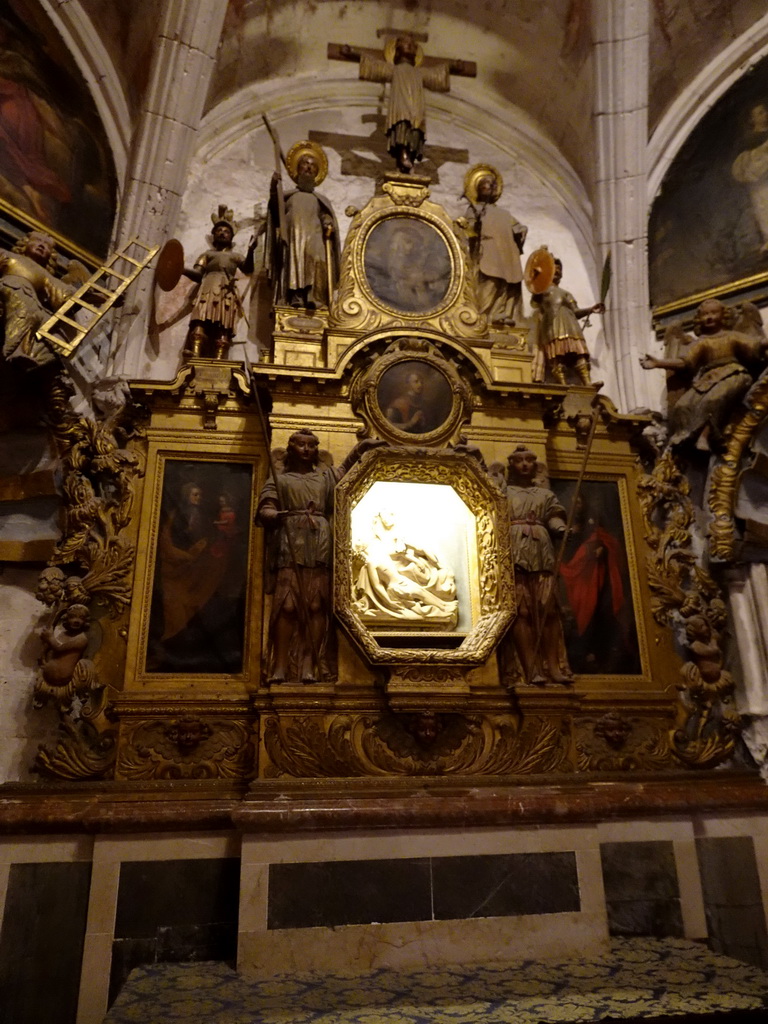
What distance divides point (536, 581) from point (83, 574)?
136 inches

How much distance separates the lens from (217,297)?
Answer: 274 inches

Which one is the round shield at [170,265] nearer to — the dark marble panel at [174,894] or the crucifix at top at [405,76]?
the crucifix at top at [405,76]

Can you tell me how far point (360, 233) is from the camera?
7.22 meters

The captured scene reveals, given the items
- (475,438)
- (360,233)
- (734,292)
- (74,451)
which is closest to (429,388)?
(475,438)

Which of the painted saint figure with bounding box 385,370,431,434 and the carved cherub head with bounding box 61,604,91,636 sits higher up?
the painted saint figure with bounding box 385,370,431,434

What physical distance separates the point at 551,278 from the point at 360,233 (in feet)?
6.30

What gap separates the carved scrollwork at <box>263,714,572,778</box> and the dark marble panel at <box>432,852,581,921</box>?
2.24 ft

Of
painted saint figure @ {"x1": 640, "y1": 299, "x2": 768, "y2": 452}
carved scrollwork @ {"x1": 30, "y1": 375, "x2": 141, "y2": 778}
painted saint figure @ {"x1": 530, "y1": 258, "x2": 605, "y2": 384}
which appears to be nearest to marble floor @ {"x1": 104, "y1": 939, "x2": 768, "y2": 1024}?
carved scrollwork @ {"x1": 30, "y1": 375, "x2": 141, "y2": 778}

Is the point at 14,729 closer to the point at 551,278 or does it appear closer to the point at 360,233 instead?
the point at 360,233

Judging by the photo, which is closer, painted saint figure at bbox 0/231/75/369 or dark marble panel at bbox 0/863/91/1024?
dark marble panel at bbox 0/863/91/1024

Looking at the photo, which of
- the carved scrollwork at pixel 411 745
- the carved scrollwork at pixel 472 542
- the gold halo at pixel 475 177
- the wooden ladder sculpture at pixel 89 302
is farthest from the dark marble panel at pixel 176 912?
the gold halo at pixel 475 177

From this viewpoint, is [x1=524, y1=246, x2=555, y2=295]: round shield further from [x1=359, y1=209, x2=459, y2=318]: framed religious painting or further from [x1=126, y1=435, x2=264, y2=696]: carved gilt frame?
[x1=126, y1=435, x2=264, y2=696]: carved gilt frame

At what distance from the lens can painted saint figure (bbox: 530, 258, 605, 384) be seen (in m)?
7.48

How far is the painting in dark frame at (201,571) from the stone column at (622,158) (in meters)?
4.07
